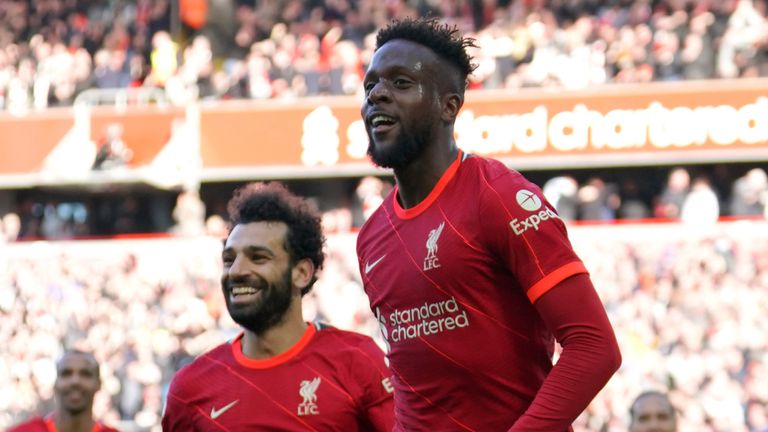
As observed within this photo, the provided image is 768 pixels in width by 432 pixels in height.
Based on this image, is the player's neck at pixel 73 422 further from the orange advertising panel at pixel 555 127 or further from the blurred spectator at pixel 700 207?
the orange advertising panel at pixel 555 127

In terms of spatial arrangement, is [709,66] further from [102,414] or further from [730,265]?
[102,414]

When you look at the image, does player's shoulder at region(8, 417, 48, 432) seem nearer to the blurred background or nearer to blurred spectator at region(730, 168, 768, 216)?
the blurred background

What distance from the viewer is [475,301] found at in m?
3.64

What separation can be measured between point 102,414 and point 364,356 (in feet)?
38.9

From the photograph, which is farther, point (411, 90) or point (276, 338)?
point (276, 338)

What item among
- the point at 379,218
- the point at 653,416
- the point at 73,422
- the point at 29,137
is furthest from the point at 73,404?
the point at 29,137

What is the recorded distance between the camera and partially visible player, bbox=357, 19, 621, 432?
3.44 meters

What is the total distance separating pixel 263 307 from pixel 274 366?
247 mm

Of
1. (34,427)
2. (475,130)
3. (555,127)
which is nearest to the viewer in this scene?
(34,427)

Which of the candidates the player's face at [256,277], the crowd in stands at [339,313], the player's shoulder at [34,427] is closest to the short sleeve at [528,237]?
the player's face at [256,277]

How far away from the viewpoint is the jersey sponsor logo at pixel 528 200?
3.53m

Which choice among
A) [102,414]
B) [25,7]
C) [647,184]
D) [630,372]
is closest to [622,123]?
[647,184]

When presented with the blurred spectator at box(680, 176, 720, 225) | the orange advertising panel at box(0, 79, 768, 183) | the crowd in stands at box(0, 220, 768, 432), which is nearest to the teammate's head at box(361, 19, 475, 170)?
the crowd in stands at box(0, 220, 768, 432)

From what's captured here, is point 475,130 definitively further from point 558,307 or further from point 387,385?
point 558,307
